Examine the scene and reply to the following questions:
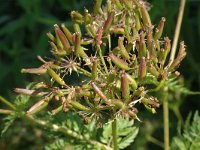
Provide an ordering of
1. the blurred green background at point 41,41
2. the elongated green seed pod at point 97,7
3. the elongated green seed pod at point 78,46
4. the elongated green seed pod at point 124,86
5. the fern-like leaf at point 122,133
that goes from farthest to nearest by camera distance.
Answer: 1. the blurred green background at point 41,41
2. the fern-like leaf at point 122,133
3. the elongated green seed pod at point 97,7
4. the elongated green seed pod at point 78,46
5. the elongated green seed pod at point 124,86

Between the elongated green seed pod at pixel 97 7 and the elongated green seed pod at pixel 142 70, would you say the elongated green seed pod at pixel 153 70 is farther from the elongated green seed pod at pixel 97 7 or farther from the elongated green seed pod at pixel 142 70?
the elongated green seed pod at pixel 97 7

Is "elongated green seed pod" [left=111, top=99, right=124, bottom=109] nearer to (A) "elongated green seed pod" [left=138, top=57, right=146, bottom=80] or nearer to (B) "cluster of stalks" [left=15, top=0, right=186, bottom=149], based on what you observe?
(B) "cluster of stalks" [left=15, top=0, right=186, bottom=149]

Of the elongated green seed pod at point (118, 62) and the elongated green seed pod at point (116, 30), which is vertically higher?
the elongated green seed pod at point (116, 30)

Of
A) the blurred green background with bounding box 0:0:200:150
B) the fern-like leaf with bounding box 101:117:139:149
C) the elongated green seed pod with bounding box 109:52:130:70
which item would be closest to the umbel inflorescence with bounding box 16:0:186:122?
the elongated green seed pod with bounding box 109:52:130:70

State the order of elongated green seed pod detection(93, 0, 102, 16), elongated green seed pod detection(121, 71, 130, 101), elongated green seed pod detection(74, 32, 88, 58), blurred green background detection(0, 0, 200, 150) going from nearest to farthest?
elongated green seed pod detection(121, 71, 130, 101) < elongated green seed pod detection(74, 32, 88, 58) < elongated green seed pod detection(93, 0, 102, 16) < blurred green background detection(0, 0, 200, 150)

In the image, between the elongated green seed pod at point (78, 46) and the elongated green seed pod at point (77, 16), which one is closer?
the elongated green seed pod at point (78, 46)

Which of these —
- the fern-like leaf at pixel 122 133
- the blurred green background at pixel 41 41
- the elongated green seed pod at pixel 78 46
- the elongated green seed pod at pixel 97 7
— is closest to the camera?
the elongated green seed pod at pixel 78 46

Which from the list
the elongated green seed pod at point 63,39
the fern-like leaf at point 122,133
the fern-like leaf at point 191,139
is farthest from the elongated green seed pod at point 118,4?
the fern-like leaf at point 191,139

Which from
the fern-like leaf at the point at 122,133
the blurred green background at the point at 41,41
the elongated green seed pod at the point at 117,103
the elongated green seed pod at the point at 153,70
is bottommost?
the blurred green background at the point at 41,41

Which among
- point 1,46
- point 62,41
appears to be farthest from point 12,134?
point 62,41

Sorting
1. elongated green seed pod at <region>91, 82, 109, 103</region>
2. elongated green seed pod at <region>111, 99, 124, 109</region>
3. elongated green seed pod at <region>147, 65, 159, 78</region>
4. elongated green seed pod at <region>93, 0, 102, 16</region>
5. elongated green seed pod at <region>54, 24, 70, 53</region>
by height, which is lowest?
elongated green seed pod at <region>111, 99, 124, 109</region>
